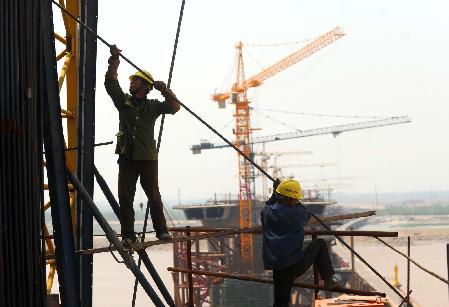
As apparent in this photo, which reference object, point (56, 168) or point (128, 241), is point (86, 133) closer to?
point (56, 168)

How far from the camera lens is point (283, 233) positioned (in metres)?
6.73

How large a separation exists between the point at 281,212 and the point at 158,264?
345 ft

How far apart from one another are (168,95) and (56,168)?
1458 mm

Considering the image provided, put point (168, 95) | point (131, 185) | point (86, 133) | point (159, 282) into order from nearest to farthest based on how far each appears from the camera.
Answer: point (168, 95) < point (131, 185) < point (159, 282) < point (86, 133)

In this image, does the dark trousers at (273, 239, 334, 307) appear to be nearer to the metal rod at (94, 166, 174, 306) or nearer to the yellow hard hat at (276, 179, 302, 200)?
the yellow hard hat at (276, 179, 302, 200)

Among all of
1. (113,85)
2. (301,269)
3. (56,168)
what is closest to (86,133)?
(113,85)

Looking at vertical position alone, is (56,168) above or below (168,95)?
below

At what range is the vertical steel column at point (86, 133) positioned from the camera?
810 cm

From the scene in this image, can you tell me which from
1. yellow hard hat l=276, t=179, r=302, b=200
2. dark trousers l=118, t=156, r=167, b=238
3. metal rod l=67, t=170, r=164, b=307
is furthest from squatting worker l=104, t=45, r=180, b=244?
yellow hard hat l=276, t=179, r=302, b=200

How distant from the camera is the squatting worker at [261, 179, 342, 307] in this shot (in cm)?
668

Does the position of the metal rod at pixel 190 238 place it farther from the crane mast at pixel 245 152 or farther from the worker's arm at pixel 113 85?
the crane mast at pixel 245 152

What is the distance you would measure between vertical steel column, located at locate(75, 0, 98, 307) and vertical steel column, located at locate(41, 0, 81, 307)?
3.77 ft

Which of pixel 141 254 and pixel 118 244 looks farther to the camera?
pixel 141 254

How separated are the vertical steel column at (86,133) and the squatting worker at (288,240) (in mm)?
2492
